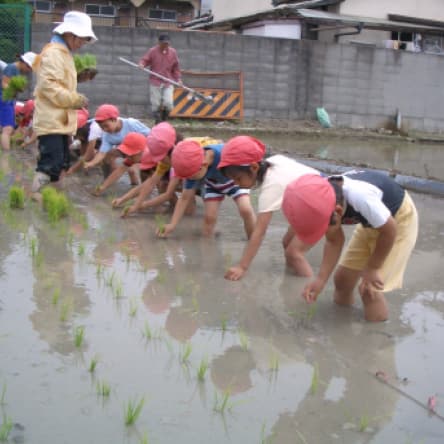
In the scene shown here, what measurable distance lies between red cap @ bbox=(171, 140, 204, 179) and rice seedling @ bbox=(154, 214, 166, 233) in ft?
1.55

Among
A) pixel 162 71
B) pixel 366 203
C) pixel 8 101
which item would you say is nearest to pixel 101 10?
pixel 162 71

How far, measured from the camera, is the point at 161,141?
5.08m

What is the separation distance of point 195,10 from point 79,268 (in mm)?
26900

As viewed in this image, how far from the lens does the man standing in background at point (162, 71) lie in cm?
1121

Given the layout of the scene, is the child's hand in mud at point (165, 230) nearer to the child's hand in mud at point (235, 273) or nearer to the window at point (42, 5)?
the child's hand in mud at point (235, 273)

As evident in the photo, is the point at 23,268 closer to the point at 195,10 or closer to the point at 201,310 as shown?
the point at 201,310

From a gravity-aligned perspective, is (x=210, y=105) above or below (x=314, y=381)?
above

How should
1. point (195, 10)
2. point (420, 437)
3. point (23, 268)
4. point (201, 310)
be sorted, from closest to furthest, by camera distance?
point (420, 437), point (201, 310), point (23, 268), point (195, 10)

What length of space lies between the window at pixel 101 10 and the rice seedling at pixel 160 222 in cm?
2365

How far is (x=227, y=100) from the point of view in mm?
13961

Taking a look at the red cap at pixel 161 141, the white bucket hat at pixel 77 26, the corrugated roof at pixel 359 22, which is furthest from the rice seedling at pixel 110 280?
the corrugated roof at pixel 359 22

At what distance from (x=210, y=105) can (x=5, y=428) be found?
1209cm

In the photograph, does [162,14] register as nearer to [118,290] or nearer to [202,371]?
[118,290]

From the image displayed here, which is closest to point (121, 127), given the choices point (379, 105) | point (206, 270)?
point (206, 270)
